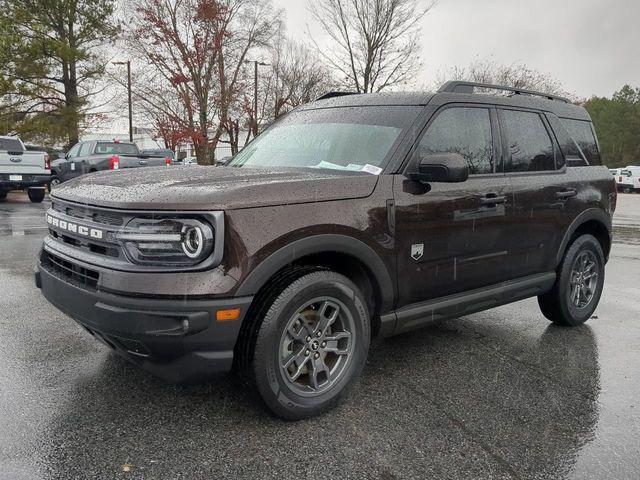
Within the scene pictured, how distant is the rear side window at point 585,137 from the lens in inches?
186

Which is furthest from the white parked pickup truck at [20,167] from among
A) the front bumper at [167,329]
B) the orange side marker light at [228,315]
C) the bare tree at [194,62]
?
the orange side marker light at [228,315]

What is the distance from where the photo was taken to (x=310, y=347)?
117 inches

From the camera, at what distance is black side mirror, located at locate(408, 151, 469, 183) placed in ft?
10.4

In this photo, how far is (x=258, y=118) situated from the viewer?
2592cm

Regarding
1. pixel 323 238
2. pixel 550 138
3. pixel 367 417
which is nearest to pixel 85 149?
pixel 550 138

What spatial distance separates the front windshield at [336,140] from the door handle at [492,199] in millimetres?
753

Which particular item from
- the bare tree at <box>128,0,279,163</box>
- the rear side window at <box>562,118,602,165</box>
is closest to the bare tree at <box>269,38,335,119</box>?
the bare tree at <box>128,0,279,163</box>

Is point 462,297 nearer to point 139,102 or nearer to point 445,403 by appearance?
point 445,403

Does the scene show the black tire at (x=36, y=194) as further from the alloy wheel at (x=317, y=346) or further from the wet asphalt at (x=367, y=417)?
the alloy wheel at (x=317, y=346)

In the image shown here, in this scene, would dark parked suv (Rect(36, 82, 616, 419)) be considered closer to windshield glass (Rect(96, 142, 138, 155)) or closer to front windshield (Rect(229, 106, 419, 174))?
front windshield (Rect(229, 106, 419, 174))

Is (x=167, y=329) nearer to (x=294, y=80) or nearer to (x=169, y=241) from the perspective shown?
(x=169, y=241)

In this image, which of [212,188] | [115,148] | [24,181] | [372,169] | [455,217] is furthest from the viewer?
[115,148]

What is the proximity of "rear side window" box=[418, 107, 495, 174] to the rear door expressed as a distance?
0.19 m

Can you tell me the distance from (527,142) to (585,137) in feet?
3.36
